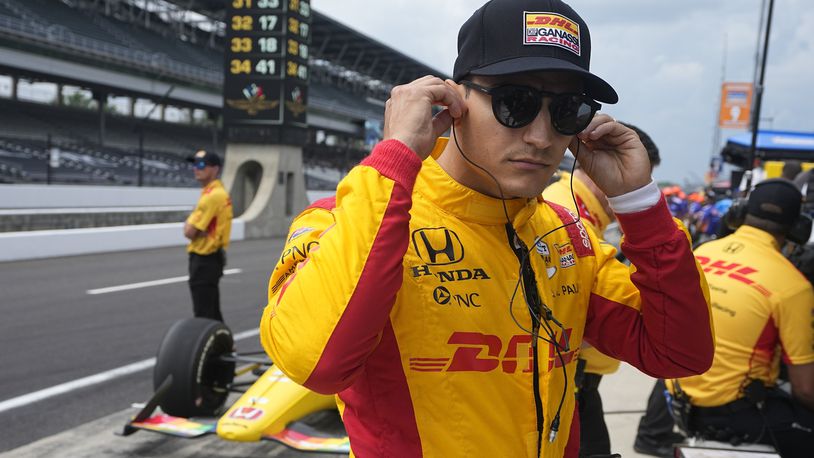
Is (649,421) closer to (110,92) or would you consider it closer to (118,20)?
(110,92)

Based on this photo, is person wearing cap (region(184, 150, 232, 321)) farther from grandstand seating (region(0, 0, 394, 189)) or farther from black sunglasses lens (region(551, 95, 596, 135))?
grandstand seating (region(0, 0, 394, 189))

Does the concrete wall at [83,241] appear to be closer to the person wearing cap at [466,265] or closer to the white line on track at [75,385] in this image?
the white line on track at [75,385]

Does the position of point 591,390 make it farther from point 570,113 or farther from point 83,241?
point 83,241

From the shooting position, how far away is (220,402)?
14.5 ft

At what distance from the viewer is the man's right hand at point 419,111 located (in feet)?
4.30

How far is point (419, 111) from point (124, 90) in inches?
1363

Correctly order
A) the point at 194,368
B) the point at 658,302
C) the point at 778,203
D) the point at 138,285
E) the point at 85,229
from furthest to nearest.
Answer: the point at 85,229 → the point at 138,285 → the point at 194,368 → the point at 778,203 → the point at 658,302

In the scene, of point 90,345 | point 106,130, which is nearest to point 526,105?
point 90,345

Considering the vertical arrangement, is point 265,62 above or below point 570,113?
above

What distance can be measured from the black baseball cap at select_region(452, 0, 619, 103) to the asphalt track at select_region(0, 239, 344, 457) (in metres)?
3.19

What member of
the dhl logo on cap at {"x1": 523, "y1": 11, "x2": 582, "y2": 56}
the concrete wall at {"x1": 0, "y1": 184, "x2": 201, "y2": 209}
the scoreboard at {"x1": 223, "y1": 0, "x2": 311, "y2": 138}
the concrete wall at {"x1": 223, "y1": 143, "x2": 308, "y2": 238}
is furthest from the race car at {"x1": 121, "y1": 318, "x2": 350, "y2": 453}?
the concrete wall at {"x1": 0, "y1": 184, "x2": 201, "y2": 209}

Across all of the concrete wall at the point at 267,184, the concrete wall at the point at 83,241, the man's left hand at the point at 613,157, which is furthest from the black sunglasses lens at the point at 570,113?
the concrete wall at the point at 267,184

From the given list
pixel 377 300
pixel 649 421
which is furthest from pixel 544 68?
pixel 649 421

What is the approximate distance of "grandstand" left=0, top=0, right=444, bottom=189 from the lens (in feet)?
85.5
